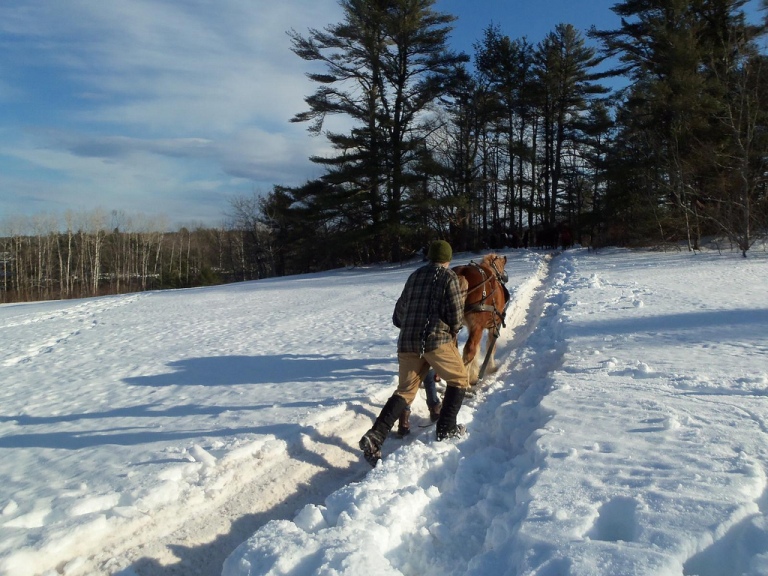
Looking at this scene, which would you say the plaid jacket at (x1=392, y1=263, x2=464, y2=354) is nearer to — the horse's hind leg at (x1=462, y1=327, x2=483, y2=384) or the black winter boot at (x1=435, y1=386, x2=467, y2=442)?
the black winter boot at (x1=435, y1=386, x2=467, y2=442)

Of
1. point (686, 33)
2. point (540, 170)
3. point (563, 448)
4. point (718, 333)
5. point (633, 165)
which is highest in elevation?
point (686, 33)

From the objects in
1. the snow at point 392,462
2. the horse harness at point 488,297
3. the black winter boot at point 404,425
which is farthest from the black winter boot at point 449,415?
the horse harness at point 488,297

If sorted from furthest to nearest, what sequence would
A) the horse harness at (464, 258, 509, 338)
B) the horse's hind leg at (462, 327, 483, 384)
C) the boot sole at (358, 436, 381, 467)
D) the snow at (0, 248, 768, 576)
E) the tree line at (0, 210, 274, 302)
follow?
1. the tree line at (0, 210, 274, 302)
2. the horse harness at (464, 258, 509, 338)
3. the horse's hind leg at (462, 327, 483, 384)
4. the boot sole at (358, 436, 381, 467)
5. the snow at (0, 248, 768, 576)

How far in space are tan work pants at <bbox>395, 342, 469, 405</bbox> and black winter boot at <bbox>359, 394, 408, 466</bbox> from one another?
0.09 meters

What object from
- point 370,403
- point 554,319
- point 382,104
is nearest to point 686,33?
point 382,104

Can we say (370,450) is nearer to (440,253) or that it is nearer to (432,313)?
(432,313)

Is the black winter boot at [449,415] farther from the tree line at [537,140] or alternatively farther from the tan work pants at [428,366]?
the tree line at [537,140]

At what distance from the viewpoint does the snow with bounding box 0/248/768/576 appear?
9.63 ft

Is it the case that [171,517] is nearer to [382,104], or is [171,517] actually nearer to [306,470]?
[306,470]

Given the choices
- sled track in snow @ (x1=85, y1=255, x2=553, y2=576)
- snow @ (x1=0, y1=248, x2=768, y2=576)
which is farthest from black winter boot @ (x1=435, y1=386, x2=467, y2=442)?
sled track in snow @ (x1=85, y1=255, x2=553, y2=576)

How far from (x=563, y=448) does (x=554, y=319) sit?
20.2 ft

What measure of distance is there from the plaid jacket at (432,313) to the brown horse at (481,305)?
56.8 inches

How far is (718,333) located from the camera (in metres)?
7.62

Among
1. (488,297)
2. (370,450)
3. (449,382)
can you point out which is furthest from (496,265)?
(370,450)
